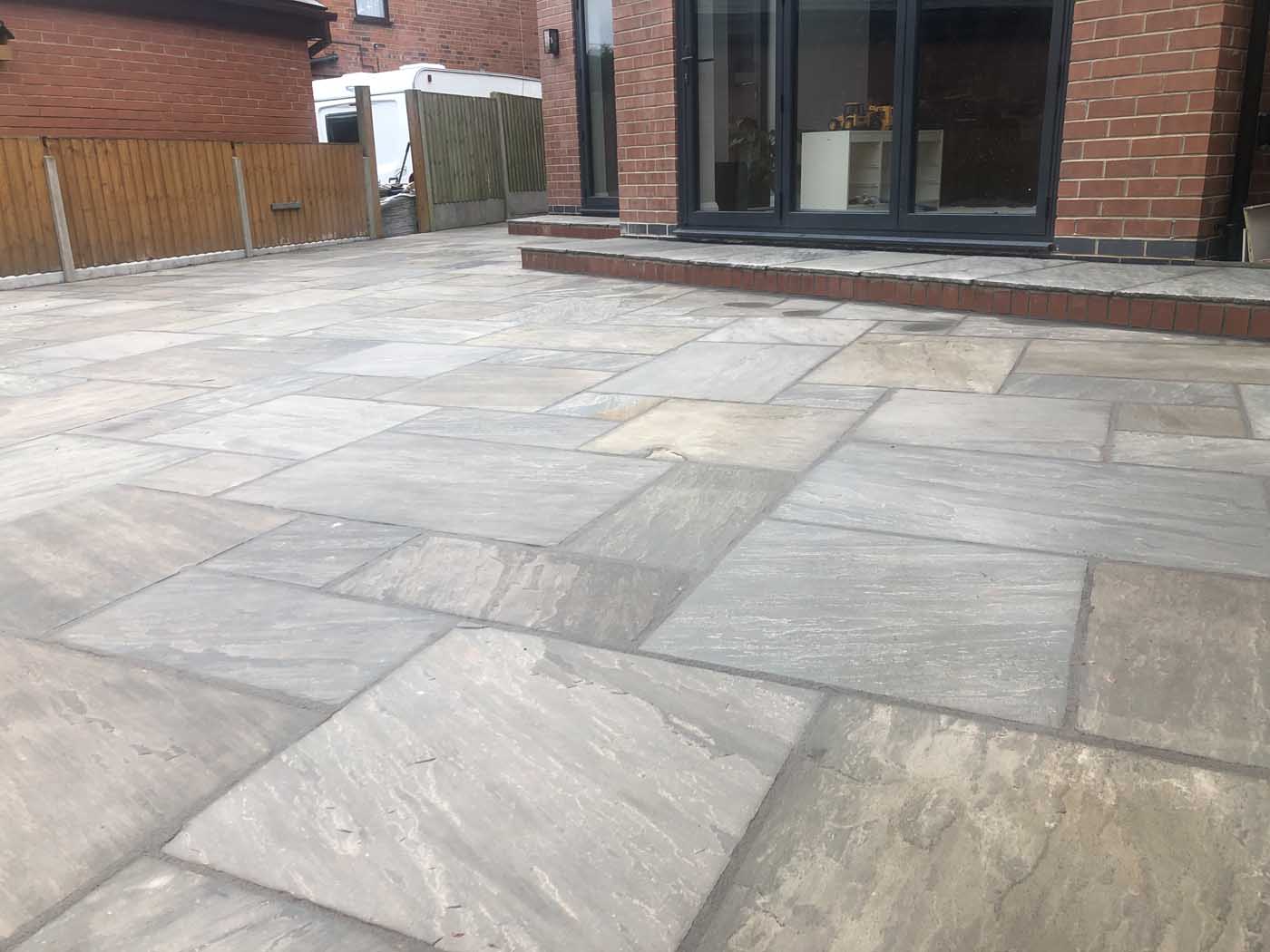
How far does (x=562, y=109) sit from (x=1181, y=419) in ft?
30.0

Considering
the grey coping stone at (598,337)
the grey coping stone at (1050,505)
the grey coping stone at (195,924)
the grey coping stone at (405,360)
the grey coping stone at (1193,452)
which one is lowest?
the grey coping stone at (195,924)

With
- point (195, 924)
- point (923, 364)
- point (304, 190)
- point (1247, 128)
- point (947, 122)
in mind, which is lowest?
point (195, 924)

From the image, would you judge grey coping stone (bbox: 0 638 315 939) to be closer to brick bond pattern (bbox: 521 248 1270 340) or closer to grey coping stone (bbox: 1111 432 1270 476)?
grey coping stone (bbox: 1111 432 1270 476)

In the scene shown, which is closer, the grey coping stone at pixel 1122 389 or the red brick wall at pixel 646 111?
the grey coping stone at pixel 1122 389

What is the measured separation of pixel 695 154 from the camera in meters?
7.59

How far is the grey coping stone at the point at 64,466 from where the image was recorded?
284 cm

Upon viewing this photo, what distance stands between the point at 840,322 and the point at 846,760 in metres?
3.92

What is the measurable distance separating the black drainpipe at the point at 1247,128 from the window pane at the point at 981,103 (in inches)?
40.2

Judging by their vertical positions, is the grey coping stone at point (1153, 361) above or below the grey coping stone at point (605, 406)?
above

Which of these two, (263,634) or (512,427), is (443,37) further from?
(263,634)

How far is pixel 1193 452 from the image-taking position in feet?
9.45

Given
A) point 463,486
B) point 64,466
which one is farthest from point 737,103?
point 64,466

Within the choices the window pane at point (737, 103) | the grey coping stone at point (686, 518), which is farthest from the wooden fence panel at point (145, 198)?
the grey coping stone at point (686, 518)

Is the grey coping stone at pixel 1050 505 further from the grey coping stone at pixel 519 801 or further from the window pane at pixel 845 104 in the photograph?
the window pane at pixel 845 104
